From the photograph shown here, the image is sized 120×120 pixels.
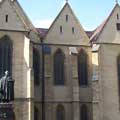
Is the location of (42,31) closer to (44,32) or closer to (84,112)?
(44,32)

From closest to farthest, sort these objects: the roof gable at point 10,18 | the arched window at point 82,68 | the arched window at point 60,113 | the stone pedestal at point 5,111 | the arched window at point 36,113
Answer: the stone pedestal at point 5,111
the roof gable at point 10,18
the arched window at point 36,113
the arched window at point 60,113
the arched window at point 82,68

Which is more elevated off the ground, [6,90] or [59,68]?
[59,68]

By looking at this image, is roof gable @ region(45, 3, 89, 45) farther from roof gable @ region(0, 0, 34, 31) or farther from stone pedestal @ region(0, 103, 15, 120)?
stone pedestal @ region(0, 103, 15, 120)

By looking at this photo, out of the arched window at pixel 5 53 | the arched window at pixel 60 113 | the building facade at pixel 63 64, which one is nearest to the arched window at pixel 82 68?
the building facade at pixel 63 64

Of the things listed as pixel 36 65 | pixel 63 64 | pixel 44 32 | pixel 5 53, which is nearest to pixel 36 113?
pixel 36 65

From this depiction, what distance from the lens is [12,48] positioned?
39562 mm

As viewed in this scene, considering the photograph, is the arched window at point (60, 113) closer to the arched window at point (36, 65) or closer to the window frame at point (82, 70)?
the window frame at point (82, 70)

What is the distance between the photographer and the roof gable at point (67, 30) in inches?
1711

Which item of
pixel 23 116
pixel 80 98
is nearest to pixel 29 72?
pixel 23 116

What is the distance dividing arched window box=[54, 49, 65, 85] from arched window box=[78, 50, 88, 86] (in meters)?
1.91

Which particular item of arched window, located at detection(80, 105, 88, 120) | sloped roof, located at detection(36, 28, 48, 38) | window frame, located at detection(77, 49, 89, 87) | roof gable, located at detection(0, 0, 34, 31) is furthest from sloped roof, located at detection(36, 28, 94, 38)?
arched window, located at detection(80, 105, 88, 120)

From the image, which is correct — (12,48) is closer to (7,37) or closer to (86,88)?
(7,37)

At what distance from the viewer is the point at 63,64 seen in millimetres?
43000

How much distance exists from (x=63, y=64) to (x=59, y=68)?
0.62m
